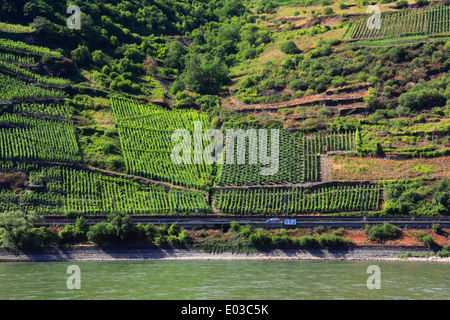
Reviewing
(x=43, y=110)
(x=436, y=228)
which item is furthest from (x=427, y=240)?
(x=43, y=110)

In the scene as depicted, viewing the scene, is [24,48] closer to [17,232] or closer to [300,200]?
[17,232]

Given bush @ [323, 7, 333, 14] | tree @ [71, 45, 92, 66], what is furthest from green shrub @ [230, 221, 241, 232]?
bush @ [323, 7, 333, 14]

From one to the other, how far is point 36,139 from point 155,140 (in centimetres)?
1516

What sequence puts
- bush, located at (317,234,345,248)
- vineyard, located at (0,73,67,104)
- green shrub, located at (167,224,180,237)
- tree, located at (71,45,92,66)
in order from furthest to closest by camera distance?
tree, located at (71,45,92,66) → vineyard, located at (0,73,67,104) → green shrub, located at (167,224,180,237) → bush, located at (317,234,345,248)

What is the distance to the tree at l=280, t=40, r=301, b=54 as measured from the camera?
106 m

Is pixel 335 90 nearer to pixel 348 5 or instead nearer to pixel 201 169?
pixel 201 169

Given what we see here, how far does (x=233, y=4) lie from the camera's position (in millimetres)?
136125

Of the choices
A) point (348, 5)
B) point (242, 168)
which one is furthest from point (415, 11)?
point (242, 168)

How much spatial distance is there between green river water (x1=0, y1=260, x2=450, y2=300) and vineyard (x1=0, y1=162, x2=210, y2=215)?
367 inches

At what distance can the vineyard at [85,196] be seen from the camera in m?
71.1

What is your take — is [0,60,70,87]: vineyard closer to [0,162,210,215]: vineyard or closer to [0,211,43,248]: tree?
[0,162,210,215]: vineyard

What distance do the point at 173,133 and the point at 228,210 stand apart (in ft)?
60.7

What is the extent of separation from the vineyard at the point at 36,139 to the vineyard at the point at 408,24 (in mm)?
50661

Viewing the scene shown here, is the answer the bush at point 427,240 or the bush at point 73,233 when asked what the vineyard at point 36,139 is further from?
the bush at point 427,240
